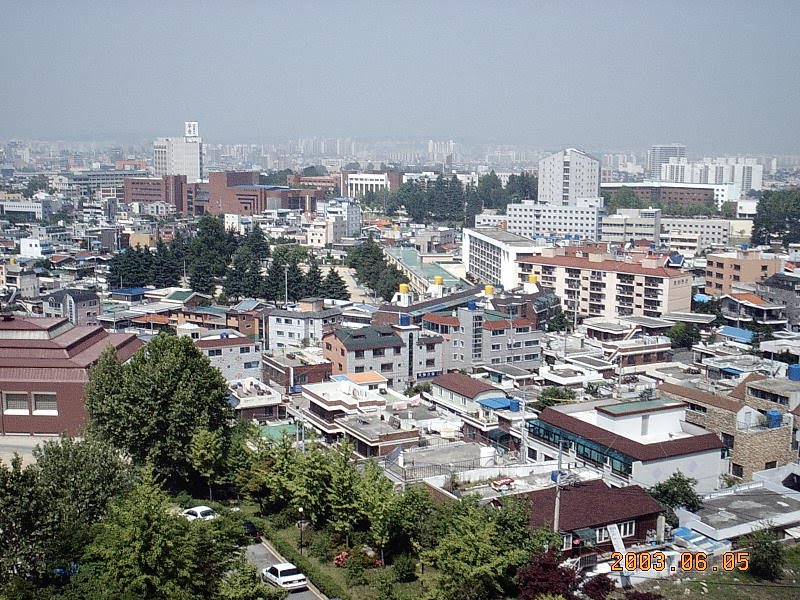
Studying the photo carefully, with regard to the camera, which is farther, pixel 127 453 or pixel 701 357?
pixel 701 357

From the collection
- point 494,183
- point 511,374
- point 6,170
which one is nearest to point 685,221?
point 494,183

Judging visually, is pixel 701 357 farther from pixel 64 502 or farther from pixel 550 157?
pixel 550 157

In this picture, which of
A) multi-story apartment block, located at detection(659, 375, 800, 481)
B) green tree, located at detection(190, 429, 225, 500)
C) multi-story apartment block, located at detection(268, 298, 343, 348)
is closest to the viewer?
green tree, located at detection(190, 429, 225, 500)

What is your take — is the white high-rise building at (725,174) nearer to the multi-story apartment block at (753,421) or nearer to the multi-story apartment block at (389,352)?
the multi-story apartment block at (389,352)

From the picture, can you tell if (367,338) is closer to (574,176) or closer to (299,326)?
(299,326)

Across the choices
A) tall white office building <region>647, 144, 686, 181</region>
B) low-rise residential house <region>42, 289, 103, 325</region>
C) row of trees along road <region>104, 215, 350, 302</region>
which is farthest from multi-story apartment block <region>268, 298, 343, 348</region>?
tall white office building <region>647, 144, 686, 181</region>

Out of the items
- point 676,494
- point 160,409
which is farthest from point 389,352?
point 676,494

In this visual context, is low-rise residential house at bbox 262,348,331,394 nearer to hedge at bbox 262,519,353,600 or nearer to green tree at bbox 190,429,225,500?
green tree at bbox 190,429,225,500
